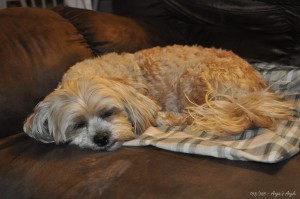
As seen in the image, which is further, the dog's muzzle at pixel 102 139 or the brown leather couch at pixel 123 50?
the dog's muzzle at pixel 102 139

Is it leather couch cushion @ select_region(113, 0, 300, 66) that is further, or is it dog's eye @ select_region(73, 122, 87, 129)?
leather couch cushion @ select_region(113, 0, 300, 66)

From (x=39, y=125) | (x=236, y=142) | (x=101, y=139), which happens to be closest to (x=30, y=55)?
(x=39, y=125)

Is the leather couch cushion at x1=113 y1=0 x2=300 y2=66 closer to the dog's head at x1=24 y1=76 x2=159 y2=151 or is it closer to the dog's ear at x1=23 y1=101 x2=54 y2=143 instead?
the dog's head at x1=24 y1=76 x2=159 y2=151

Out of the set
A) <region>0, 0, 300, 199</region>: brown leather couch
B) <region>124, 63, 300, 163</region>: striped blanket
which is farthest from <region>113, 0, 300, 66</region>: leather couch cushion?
<region>124, 63, 300, 163</region>: striped blanket

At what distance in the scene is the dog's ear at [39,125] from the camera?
6.09 ft

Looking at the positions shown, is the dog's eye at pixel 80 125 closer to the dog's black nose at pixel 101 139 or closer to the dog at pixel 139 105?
the dog at pixel 139 105

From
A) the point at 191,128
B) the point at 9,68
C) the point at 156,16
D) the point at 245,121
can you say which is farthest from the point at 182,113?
the point at 156,16

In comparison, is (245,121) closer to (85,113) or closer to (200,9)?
(85,113)

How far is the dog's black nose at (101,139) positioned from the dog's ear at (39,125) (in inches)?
→ 8.7

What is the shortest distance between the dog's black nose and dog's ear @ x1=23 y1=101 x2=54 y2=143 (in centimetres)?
22

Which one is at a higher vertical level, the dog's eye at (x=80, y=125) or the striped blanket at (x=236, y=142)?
the striped blanket at (x=236, y=142)

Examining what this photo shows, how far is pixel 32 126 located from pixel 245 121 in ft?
3.07

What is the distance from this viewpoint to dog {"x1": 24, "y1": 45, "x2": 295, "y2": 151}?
1.77 meters

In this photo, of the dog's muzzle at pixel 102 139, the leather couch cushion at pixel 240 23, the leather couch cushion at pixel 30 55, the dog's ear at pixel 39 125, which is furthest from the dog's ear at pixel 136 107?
the leather couch cushion at pixel 240 23
